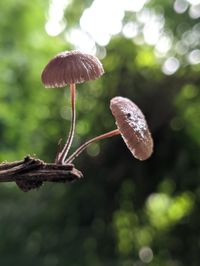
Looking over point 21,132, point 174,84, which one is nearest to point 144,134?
point 21,132

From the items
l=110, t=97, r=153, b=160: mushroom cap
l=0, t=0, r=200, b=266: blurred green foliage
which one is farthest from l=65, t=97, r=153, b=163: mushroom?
l=0, t=0, r=200, b=266: blurred green foliage

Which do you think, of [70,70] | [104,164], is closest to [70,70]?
[70,70]

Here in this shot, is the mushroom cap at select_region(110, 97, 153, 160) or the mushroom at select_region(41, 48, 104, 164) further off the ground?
the mushroom at select_region(41, 48, 104, 164)

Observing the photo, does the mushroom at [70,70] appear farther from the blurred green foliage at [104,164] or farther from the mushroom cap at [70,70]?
the blurred green foliage at [104,164]

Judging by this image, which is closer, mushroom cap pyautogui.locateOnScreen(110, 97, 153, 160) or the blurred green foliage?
mushroom cap pyautogui.locateOnScreen(110, 97, 153, 160)

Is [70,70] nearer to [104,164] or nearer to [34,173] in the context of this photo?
[34,173]

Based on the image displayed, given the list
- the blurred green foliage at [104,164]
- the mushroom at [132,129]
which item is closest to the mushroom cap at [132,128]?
the mushroom at [132,129]

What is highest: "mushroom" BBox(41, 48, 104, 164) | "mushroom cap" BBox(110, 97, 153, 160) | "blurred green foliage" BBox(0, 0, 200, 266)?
"blurred green foliage" BBox(0, 0, 200, 266)

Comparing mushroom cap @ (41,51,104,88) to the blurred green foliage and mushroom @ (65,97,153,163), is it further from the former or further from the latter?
the blurred green foliage
